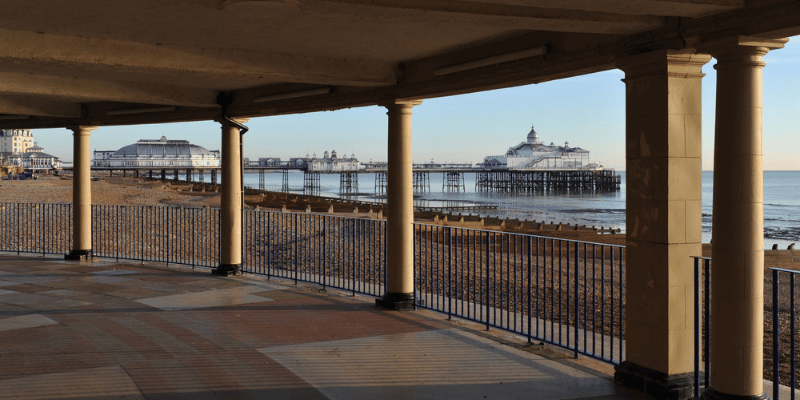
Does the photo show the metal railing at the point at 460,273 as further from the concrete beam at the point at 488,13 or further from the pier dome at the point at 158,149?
the pier dome at the point at 158,149

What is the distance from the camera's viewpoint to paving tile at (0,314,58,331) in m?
7.24

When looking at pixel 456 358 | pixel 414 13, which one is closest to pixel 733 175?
pixel 414 13

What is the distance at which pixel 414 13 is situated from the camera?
16.0ft

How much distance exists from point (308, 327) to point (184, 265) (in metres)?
6.06

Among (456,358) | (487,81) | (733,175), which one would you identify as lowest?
(456,358)

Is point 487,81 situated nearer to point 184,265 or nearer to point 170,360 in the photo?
point 170,360

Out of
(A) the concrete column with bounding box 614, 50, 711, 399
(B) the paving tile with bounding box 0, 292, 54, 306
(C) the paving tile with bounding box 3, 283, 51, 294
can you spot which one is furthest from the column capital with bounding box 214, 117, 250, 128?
(A) the concrete column with bounding box 614, 50, 711, 399

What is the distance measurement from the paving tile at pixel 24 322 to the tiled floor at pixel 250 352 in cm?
2

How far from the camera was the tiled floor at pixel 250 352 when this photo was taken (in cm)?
527

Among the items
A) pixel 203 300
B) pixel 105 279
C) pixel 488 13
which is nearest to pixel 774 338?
pixel 488 13

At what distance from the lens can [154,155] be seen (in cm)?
14938

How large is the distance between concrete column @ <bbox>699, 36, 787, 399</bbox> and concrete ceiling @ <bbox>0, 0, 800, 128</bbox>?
32cm

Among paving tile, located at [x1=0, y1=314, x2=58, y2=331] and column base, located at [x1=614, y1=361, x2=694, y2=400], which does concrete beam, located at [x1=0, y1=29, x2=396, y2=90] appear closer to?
paving tile, located at [x1=0, y1=314, x2=58, y2=331]

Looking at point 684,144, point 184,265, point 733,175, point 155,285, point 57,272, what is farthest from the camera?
point 184,265
